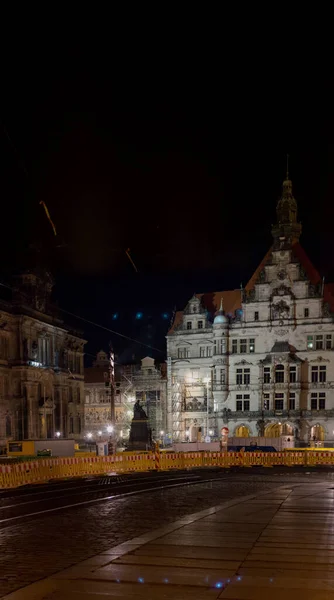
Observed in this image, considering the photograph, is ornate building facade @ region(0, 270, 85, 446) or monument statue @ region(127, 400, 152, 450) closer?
monument statue @ region(127, 400, 152, 450)

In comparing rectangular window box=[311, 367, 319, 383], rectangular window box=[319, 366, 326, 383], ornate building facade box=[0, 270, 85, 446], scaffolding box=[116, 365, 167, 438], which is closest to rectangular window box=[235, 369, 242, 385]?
rectangular window box=[311, 367, 319, 383]

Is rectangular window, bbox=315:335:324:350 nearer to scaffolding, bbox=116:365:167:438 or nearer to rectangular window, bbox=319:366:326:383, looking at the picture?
rectangular window, bbox=319:366:326:383

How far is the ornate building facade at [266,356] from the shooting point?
67.7 metres

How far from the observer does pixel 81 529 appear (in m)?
14.0

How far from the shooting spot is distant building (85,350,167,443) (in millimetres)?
85938

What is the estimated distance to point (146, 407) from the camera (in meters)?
86.4

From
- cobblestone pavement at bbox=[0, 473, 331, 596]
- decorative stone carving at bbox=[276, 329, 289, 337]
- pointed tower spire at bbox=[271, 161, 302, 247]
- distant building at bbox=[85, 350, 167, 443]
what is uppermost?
pointed tower spire at bbox=[271, 161, 302, 247]

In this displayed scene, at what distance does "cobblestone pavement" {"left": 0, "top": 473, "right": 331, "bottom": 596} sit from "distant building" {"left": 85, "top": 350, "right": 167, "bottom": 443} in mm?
61708

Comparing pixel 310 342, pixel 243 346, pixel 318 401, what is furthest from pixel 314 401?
pixel 243 346

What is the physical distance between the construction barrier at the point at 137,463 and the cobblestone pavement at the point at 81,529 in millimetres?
9506

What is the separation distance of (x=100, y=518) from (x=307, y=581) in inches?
324

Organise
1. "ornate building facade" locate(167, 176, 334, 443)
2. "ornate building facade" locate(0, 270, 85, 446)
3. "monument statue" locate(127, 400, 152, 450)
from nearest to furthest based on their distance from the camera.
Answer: "monument statue" locate(127, 400, 152, 450) → "ornate building facade" locate(0, 270, 85, 446) → "ornate building facade" locate(167, 176, 334, 443)

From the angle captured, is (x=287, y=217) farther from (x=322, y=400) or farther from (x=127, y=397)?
(x=127, y=397)

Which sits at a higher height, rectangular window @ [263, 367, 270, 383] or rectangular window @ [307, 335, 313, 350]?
rectangular window @ [307, 335, 313, 350]
